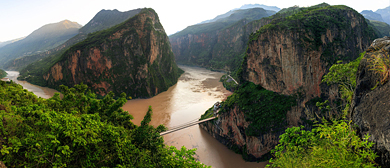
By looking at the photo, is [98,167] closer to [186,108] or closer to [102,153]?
[102,153]

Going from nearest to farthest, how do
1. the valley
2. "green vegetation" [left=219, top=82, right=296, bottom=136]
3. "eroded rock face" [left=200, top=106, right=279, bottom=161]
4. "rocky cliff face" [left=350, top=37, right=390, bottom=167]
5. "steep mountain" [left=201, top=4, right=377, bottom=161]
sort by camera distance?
"rocky cliff face" [left=350, top=37, right=390, bottom=167]
the valley
"eroded rock face" [left=200, top=106, right=279, bottom=161]
"green vegetation" [left=219, top=82, right=296, bottom=136]
"steep mountain" [left=201, top=4, right=377, bottom=161]

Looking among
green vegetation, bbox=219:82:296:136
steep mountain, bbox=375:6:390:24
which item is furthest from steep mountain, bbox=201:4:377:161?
steep mountain, bbox=375:6:390:24

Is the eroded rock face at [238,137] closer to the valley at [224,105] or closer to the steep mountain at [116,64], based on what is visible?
the valley at [224,105]

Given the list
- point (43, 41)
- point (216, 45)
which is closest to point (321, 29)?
point (216, 45)

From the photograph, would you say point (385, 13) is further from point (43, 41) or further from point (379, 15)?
point (43, 41)

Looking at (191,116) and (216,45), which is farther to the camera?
(216,45)

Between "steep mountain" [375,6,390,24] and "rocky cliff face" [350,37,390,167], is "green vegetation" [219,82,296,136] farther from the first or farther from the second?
"steep mountain" [375,6,390,24]
